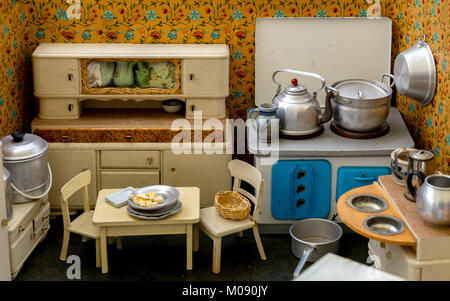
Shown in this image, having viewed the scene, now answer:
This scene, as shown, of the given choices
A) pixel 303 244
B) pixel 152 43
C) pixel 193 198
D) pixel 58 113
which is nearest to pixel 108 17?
pixel 152 43

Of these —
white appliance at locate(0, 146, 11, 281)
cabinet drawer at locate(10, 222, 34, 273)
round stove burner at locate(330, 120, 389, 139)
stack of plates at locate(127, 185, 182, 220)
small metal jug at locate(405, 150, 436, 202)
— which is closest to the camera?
small metal jug at locate(405, 150, 436, 202)

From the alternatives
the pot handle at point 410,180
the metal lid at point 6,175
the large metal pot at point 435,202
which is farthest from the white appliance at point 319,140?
the metal lid at point 6,175

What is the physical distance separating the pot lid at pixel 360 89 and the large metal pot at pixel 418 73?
6.6 inches

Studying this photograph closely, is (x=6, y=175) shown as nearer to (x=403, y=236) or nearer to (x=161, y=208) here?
(x=161, y=208)

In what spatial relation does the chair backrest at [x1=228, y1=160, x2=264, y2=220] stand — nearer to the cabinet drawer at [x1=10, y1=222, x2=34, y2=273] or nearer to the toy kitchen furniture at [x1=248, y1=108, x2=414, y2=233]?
the toy kitchen furniture at [x1=248, y1=108, x2=414, y2=233]

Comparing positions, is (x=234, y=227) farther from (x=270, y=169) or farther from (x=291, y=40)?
(x=291, y=40)

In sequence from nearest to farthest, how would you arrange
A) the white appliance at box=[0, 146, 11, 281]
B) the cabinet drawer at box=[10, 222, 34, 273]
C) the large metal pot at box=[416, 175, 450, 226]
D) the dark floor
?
the large metal pot at box=[416, 175, 450, 226] < the white appliance at box=[0, 146, 11, 281] < the cabinet drawer at box=[10, 222, 34, 273] < the dark floor

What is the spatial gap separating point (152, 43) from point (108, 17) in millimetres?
427

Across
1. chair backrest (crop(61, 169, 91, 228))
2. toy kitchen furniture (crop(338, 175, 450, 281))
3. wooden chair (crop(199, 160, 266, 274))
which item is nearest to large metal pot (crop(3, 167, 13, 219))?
chair backrest (crop(61, 169, 91, 228))

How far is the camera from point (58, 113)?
18.8 ft

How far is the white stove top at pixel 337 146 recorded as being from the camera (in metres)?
5.21

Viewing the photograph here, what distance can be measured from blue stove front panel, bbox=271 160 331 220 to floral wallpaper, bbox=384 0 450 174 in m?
0.81

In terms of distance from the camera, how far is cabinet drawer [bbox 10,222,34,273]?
477cm

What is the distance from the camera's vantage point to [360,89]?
5.33m
